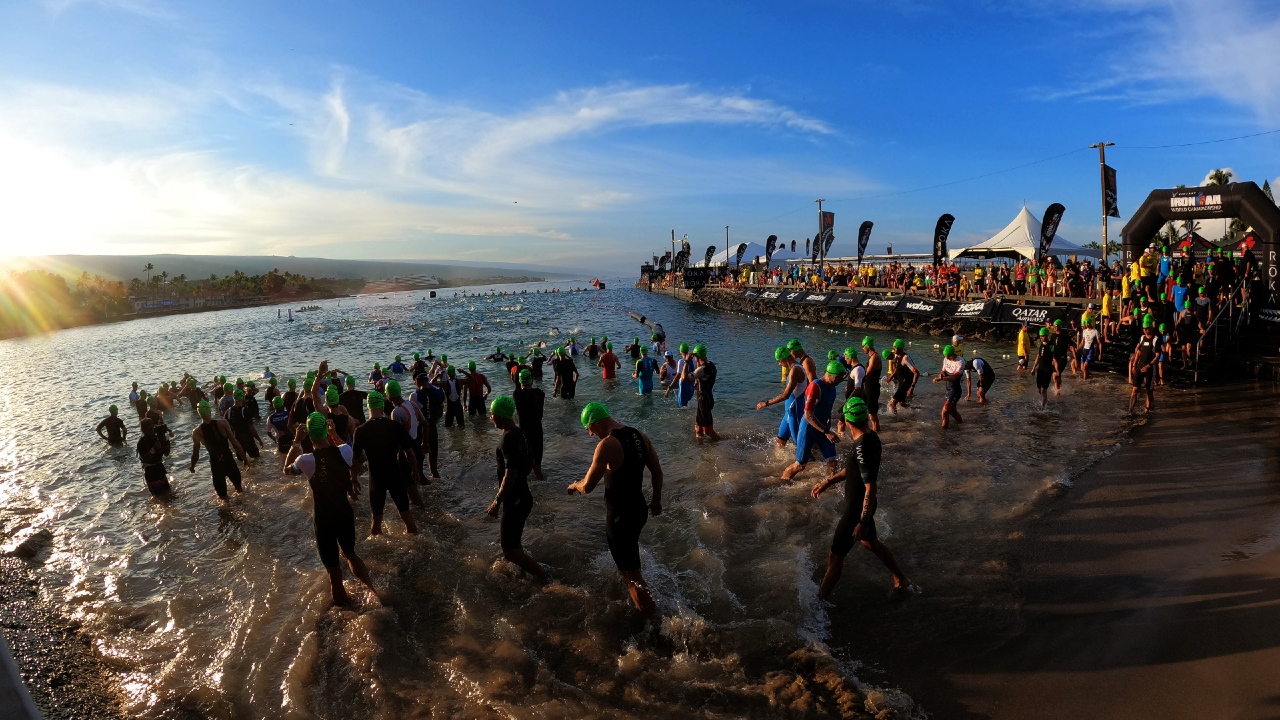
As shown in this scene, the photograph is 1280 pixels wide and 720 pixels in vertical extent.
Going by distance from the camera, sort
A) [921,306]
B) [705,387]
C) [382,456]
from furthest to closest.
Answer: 1. [921,306]
2. [705,387]
3. [382,456]

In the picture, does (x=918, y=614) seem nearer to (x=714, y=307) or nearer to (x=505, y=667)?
(x=505, y=667)

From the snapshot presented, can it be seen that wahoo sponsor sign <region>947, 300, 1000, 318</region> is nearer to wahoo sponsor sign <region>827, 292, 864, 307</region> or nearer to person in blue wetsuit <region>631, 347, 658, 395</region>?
wahoo sponsor sign <region>827, 292, 864, 307</region>

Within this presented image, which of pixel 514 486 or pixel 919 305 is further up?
pixel 919 305

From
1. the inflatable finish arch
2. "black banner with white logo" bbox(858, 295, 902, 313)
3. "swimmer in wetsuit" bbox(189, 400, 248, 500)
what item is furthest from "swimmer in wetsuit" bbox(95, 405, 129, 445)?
"black banner with white logo" bbox(858, 295, 902, 313)

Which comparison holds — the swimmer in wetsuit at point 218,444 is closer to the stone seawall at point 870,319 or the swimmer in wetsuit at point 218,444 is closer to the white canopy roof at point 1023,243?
the stone seawall at point 870,319

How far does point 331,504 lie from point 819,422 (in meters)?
5.62

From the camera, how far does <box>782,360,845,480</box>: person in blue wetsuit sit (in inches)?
306

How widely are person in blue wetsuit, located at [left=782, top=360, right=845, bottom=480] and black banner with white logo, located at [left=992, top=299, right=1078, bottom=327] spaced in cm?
1604

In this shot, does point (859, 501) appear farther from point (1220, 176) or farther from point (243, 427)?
point (1220, 176)

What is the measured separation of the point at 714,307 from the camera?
2016 inches

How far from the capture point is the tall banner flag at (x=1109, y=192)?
2039cm

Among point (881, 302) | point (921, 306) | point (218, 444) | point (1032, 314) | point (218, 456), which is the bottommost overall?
point (218, 456)

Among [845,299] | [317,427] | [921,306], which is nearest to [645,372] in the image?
[317,427]

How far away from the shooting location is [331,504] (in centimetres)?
525
